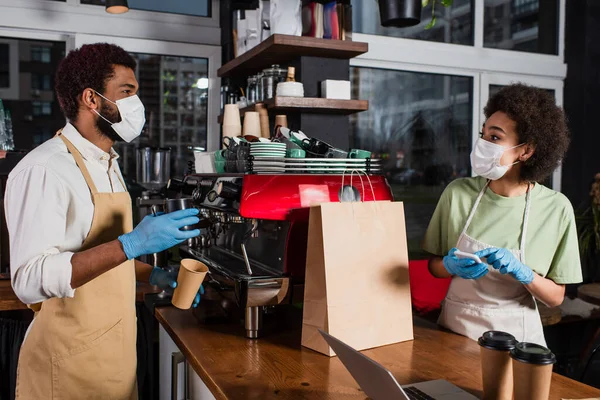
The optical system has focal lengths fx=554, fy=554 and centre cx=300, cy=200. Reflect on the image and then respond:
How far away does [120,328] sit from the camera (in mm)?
1714

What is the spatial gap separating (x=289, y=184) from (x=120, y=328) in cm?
69

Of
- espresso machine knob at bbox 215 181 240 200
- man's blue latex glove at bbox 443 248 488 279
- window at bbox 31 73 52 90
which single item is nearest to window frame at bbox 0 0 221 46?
window at bbox 31 73 52 90

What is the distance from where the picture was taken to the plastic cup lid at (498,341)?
1152 mm

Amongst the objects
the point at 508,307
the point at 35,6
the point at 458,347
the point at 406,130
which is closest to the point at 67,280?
the point at 458,347

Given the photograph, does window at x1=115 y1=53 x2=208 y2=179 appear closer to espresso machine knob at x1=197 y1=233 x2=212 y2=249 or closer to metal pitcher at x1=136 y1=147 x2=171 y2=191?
metal pitcher at x1=136 y1=147 x2=171 y2=191

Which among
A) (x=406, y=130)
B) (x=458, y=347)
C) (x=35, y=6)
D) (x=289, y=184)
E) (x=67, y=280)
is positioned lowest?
(x=458, y=347)

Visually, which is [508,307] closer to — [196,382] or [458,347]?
[458,347]

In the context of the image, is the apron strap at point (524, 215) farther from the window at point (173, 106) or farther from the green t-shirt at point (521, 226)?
the window at point (173, 106)

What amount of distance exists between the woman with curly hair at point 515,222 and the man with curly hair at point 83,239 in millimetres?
941

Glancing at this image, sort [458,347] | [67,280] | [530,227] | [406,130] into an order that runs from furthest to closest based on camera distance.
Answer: [406,130], [530,227], [458,347], [67,280]

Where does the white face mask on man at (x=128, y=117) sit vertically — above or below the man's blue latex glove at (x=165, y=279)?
above

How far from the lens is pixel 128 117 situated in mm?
1750

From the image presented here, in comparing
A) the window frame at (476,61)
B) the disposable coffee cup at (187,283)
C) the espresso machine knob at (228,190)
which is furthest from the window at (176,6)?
the disposable coffee cup at (187,283)

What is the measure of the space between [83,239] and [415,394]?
1.01 meters
